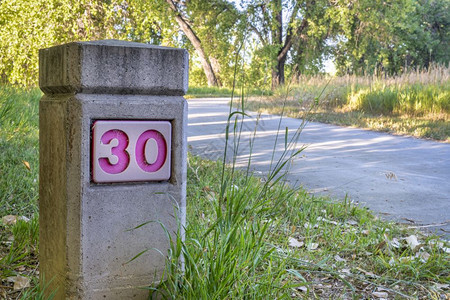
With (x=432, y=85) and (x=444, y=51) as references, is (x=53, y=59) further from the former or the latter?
(x=444, y=51)

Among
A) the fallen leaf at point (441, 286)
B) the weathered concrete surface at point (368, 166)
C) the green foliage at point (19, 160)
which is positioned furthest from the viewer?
the weathered concrete surface at point (368, 166)

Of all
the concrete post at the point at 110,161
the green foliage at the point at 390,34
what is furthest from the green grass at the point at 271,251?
the green foliage at the point at 390,34

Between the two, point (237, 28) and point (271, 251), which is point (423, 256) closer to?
point (271, 251)

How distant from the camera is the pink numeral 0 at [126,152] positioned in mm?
1858

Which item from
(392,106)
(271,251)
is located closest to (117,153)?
(271,251)

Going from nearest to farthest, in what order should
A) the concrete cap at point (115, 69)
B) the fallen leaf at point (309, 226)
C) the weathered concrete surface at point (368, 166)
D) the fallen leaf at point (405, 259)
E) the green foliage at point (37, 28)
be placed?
the concrete cap at point (115, 69), the fallen leaf at point (405, 259), the fallen leaf at point (309, 226), the weathered concrete surface at point (368, 166), the green foliage at point (37, 28)

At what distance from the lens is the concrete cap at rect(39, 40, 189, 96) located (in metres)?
1.81

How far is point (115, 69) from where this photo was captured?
1.85m

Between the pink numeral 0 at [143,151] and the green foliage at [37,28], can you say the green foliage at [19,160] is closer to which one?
the pink numeral 0 at [143,151]

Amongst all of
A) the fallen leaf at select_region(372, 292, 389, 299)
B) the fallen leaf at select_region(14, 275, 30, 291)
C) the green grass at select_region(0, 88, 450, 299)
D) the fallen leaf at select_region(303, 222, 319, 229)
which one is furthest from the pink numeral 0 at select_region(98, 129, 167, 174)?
the fallen leaf at select_region(303, 222, 319, 229)

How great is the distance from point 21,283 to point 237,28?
17329 mm

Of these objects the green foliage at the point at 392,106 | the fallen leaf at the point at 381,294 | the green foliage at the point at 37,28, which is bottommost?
the fallen leaf at the point at 381,294

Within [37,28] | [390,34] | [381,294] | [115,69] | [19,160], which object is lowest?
[381,294]

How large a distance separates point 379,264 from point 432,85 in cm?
939
